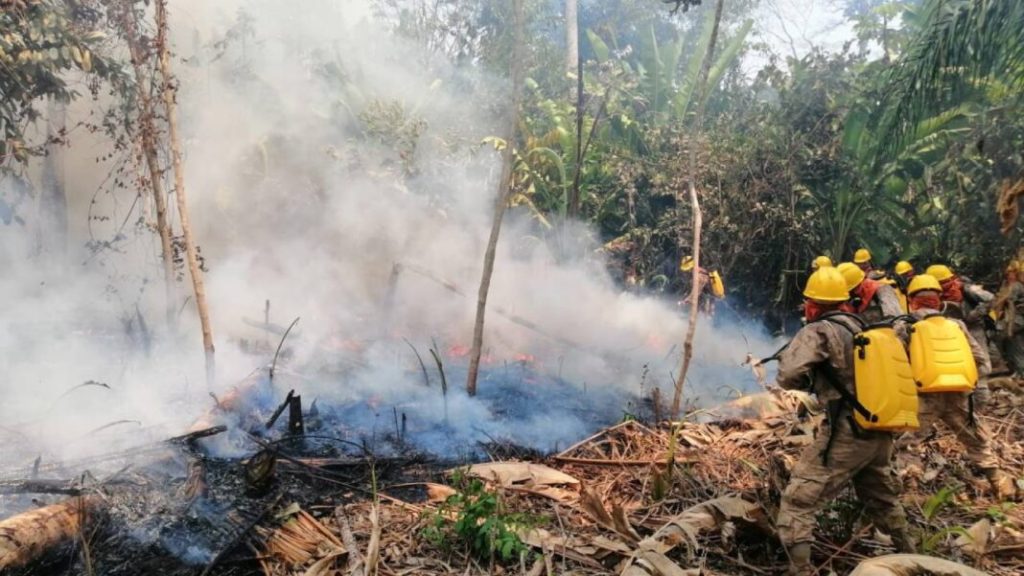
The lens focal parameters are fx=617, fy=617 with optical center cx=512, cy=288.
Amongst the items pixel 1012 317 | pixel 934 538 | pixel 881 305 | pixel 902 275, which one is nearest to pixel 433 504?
pixel 934 538

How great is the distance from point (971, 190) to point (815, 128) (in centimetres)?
266

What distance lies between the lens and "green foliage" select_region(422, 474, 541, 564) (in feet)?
11.8

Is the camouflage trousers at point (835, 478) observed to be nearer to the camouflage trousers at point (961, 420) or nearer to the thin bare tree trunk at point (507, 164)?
the camouflage trousers at point (961, 420)

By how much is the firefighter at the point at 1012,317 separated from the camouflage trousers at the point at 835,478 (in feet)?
16.7

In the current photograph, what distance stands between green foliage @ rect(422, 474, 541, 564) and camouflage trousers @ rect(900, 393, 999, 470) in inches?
130

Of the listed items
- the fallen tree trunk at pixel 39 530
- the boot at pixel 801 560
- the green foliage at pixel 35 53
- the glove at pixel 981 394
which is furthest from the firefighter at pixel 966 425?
the green foliage at pixel 35 53

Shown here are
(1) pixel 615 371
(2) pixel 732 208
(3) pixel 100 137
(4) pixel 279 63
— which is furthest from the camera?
(4) pixel 279 63

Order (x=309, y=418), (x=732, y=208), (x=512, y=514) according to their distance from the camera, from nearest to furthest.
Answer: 1. (x=512, y=514)
2. (x=309, y=418)
3. (x=732, y=208)

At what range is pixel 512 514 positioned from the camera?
13.1 feet

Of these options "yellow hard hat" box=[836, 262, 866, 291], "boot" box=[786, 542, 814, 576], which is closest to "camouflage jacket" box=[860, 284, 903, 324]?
"yellow hard hat" box=[836, 262, 866, 291]

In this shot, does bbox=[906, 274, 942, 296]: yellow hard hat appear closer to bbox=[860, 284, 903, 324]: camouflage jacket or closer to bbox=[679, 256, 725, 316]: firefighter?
bbox=[860, 284, 903, 324]: camouflage jacket

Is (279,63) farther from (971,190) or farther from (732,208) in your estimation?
(971,190)

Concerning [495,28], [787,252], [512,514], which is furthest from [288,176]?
[512,514]

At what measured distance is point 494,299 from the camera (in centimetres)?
1186
